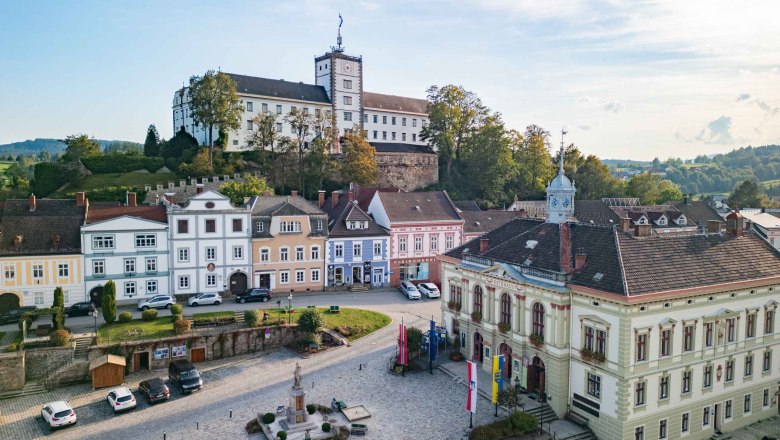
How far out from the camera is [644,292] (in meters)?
27.1

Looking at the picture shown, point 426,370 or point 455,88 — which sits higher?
point 455,88

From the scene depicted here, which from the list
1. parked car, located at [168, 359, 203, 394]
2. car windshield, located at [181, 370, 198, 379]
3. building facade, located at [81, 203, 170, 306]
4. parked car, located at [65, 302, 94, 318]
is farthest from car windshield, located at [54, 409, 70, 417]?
building facade, located at [81, 203, 170, 306]

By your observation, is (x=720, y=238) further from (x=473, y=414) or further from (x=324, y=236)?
(x=324, y=236)

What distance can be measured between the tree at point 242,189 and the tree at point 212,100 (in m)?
8.61

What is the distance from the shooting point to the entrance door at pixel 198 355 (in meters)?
38.4

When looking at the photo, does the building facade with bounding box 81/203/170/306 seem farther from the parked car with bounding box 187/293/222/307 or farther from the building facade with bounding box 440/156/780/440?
the building facade with bounding box 440/156/780/440

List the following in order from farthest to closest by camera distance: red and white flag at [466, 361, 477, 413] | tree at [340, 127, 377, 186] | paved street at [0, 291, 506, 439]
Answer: tree at [340, 127, 377, 186]
paved street at [0, 291, 506, 439]
red and white flag at [466, 361, 477, 413]

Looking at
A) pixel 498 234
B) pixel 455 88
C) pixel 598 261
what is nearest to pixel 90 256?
pixel 498 234

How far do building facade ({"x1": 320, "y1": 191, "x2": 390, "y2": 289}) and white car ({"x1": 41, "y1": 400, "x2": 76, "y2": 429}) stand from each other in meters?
27.2

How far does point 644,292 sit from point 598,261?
314cm

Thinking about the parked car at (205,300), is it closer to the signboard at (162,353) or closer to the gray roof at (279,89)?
the signboard at (162,353)

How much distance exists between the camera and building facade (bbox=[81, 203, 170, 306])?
4553 centimetres

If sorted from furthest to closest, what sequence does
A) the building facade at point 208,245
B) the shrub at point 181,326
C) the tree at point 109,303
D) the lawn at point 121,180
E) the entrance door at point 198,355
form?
the lawn at point 121,180 → the building facade at point 208,245 → the tree at point 109,303 → the shrub at point 181,326 → the entrance door at point 198,355

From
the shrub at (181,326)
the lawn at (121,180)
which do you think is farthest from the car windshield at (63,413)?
the lawn at (121,180)
